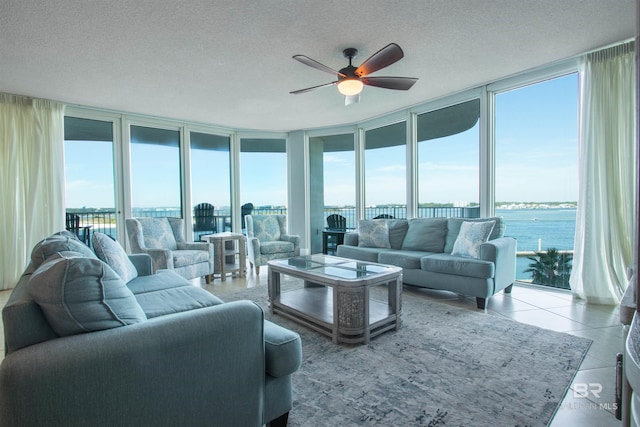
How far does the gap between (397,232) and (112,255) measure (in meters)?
3.40

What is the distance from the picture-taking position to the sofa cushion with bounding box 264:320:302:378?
1302 mm

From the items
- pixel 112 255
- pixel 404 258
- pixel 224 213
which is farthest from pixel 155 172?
pixel 404 258

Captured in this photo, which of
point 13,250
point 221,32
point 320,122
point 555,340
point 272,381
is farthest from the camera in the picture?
point 320,122

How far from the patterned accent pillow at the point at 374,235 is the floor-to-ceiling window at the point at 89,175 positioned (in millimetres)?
3925

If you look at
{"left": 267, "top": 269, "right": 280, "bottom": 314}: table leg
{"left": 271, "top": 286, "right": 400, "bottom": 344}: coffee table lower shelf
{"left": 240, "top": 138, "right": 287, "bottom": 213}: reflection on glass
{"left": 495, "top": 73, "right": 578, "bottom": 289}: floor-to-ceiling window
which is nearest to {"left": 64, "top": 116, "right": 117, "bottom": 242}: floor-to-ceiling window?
{"left": 240, "top": 138, "right": 287, "bottom": 213}: reflection on glass

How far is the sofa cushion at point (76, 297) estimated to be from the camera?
0.99m

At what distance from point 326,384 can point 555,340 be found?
1.78 m

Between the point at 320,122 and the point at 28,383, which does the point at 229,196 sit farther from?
the point at 28,383

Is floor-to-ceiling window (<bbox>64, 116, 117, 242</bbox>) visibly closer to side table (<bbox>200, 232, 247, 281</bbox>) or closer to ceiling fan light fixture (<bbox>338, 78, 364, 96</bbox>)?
side table (<bbox>200, 232, 247, 281</bbox>)

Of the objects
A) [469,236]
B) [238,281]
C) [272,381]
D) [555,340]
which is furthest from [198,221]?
[555,340]

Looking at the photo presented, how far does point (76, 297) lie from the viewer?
3.35 ft

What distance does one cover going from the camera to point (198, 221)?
5855 millimetres

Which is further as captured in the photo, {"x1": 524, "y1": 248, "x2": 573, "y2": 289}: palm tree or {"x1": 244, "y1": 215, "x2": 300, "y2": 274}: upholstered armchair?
{"x1": 244, "y1": 215, "x2": 300, "y2": 274}: upholstered armchair

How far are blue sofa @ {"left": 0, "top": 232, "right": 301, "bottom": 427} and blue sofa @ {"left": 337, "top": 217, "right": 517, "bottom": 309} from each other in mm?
2361
